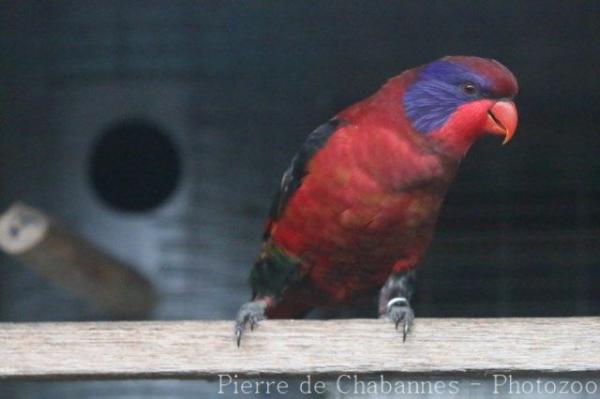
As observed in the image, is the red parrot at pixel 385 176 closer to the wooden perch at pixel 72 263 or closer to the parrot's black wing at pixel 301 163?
the parrot's black wing at pixel 301 163

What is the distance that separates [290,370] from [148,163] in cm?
145

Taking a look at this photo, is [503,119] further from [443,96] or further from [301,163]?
[301,163]

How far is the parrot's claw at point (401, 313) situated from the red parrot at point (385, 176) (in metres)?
0.01

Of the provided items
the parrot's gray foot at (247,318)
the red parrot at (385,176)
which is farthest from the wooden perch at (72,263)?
the parrot's gray foot at (247,318)

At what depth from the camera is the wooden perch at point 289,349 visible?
1.48m

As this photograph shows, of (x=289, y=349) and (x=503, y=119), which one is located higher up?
(x=503, y=119)

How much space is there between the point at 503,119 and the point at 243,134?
1.01 metres

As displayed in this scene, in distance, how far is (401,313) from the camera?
1.62 m

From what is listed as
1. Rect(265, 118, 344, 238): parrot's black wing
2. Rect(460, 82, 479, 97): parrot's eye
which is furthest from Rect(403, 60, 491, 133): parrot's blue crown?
Rect(265, 118, 344, 238): parrot's black wing

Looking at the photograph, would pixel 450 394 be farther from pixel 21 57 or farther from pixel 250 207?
pixel 21 57

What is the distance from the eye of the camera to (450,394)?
1692 millimetres

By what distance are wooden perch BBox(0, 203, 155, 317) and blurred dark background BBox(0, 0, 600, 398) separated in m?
0.17

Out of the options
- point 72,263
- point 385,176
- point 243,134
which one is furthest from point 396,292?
point 243,134

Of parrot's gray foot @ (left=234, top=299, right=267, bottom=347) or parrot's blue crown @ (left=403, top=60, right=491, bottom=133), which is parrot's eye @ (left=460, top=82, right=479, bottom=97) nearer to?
parrot's blue crown @ (left=403, top=60, right=491, bottom=133)
